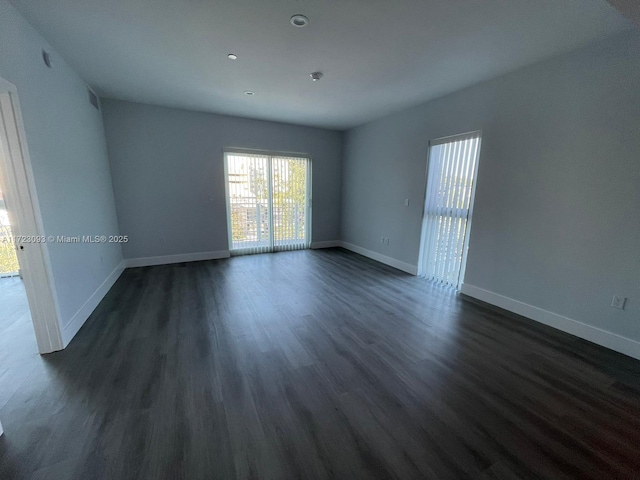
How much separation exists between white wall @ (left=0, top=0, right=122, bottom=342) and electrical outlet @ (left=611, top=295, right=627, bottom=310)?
16.4 ft

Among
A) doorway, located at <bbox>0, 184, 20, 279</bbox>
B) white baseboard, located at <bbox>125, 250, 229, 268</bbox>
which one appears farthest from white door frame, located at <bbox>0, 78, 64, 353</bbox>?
white baseboard, located at <bbox>125, 250, 229, 268</bbox>

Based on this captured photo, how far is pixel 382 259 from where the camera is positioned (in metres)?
5.01

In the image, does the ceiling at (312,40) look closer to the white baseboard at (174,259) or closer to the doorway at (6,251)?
the doorway at (6,251)

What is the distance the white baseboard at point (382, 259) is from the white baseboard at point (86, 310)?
174 inches

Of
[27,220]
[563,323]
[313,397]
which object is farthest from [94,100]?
[563,323]

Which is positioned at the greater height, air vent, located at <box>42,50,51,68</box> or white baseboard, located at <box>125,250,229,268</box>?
air vent, located at <box>42,50,51,68</box>

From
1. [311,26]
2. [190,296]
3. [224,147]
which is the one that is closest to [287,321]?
[190,296]

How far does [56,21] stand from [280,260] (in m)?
3.93

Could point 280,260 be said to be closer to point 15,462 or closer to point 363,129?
point 363,129

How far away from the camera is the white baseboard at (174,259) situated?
4.43 meters

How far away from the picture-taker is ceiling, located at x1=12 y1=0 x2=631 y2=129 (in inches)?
72.3

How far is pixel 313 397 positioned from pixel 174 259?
412cm

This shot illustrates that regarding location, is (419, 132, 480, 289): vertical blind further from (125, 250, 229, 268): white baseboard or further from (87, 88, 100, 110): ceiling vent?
(87, 88, 100, 110): ceiling vent

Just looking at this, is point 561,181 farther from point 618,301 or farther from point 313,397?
point 313,397
